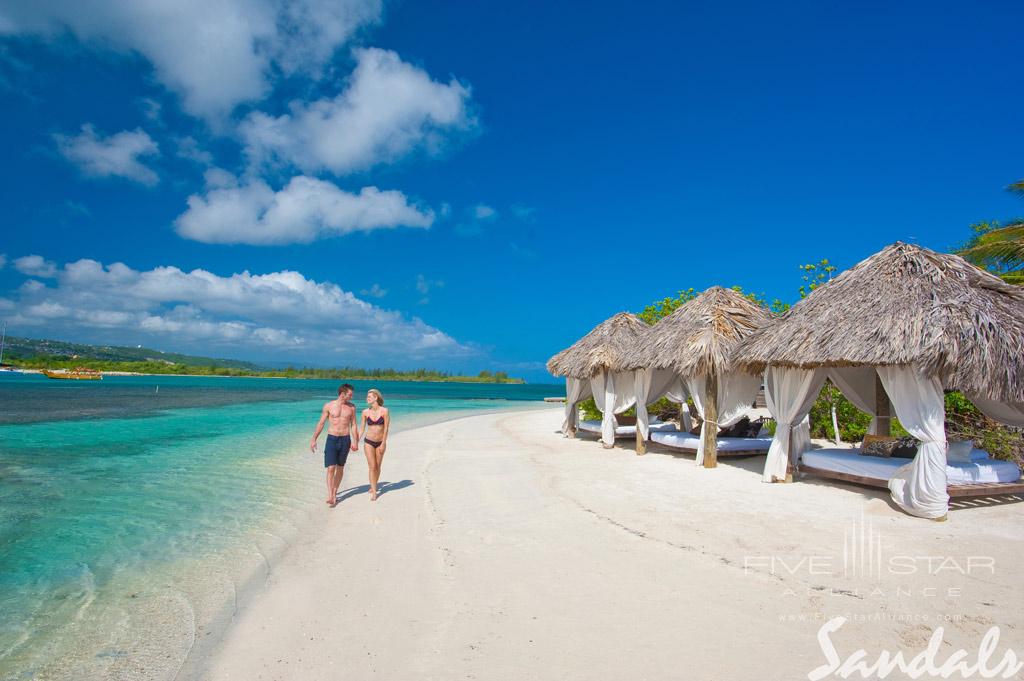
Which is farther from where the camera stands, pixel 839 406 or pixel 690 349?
pixel 839 406

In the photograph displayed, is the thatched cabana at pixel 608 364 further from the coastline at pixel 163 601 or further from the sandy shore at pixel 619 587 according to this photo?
the coastline at pixel 163 601

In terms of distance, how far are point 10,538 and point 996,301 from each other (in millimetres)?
10465

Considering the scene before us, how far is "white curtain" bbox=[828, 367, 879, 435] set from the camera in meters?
8.36

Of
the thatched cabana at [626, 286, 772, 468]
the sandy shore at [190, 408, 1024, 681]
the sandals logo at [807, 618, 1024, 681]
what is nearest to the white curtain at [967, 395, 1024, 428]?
the sandy shore at [190, 408, 1024, 681]

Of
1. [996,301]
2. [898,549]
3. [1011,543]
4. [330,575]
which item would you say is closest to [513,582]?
[330,575]

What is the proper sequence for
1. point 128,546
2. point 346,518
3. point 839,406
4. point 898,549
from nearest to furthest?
point 898,549, point 128,546, point 346,518, point 839,406

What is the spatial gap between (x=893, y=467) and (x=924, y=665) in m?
4.01

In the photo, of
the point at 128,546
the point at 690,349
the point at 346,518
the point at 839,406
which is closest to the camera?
the point at 128,546

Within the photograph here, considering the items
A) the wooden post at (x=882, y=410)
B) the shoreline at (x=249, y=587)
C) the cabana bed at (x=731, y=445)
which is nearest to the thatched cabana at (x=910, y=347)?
the wooden post at (x=882, y=410)

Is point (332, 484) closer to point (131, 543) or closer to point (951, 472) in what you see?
point (131, 543)

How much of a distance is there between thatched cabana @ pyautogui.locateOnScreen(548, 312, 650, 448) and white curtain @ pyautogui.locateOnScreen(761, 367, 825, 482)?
311 cm

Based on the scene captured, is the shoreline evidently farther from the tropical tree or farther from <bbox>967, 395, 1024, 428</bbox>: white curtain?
the tropical tree

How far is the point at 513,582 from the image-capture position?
3.77 meters

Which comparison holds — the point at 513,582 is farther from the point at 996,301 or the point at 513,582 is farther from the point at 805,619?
the point at 996,301
